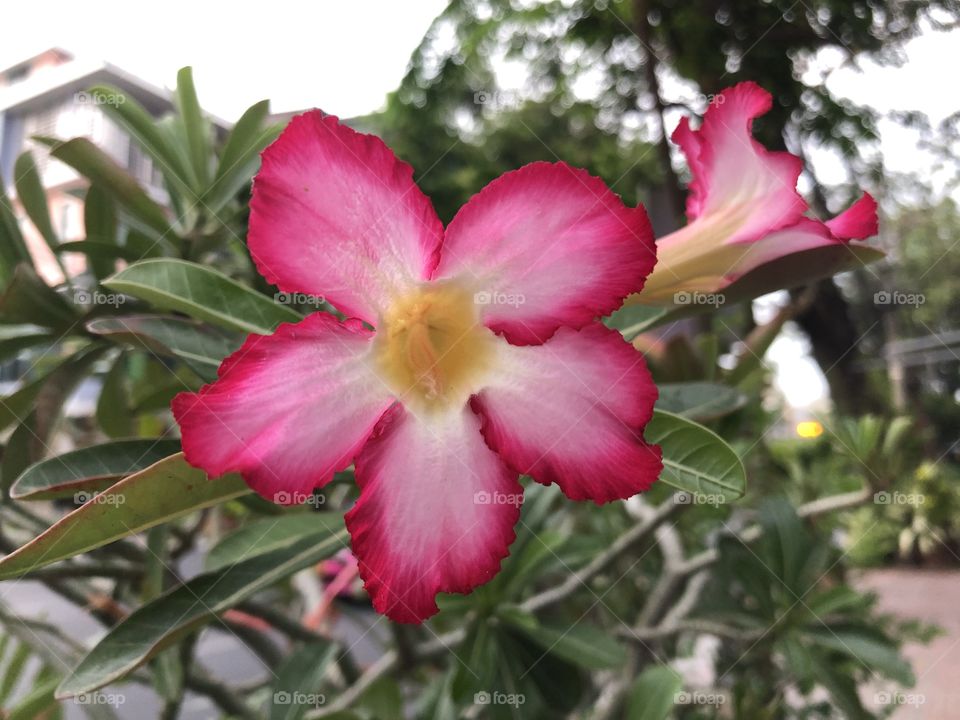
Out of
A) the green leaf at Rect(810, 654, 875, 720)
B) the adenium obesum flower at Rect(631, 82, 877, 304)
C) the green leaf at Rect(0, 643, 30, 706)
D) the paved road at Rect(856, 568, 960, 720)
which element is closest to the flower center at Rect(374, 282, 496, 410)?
the adenium obesum flower at Rect(631, 82, 877, 304)

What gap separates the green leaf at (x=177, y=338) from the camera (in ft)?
1.43

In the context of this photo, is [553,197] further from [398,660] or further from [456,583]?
[398,660]

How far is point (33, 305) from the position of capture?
22.8 inches

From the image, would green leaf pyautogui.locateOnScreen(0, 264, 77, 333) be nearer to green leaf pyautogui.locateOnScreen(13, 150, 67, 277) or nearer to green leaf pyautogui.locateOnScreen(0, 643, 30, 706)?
green leaf pyautogui.locateOnScreen(13, 150, 67, 277)

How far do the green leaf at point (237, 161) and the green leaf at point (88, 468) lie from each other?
245 millimetres

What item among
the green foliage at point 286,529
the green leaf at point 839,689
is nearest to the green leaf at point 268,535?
the green foliage at point 286,529

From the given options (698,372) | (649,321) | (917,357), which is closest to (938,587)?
(917,357)

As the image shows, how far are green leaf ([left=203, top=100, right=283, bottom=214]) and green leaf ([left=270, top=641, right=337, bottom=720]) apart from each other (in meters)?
0.43

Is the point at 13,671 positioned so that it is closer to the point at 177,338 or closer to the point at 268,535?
the point at 268,535

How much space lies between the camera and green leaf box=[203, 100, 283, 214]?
22.7 inches

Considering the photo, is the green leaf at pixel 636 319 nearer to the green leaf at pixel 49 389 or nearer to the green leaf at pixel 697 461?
the green leaf at pixel 697 461

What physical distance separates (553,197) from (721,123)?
18 centimetres

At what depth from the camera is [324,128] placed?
1.00ft

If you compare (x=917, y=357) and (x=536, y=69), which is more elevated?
(x=536, y=69)
